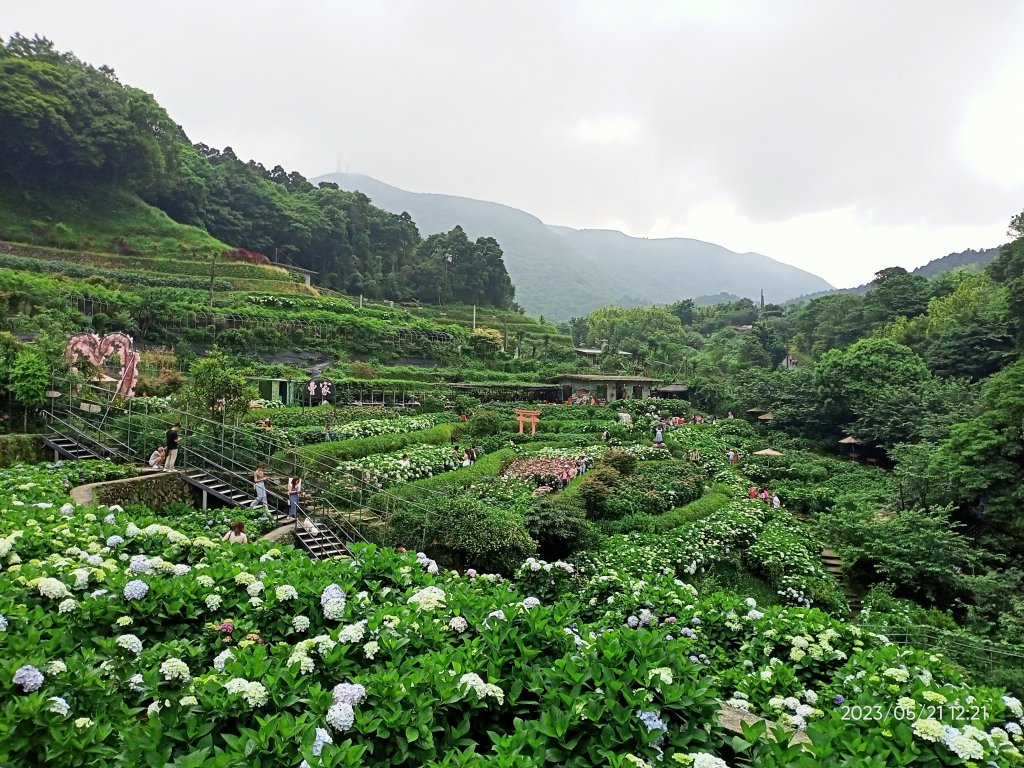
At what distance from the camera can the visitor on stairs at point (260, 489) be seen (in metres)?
10.7

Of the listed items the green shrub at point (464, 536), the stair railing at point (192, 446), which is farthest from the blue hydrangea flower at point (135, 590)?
the stair railing at point (192, 446)

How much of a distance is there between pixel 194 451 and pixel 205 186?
4984 cm

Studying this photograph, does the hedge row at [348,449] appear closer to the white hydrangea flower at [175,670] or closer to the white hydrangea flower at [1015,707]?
the white hydrangea flower at [175,670]

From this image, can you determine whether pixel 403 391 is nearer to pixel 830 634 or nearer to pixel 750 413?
pixel 750 413

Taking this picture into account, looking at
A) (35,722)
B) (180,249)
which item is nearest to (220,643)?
(35,722)

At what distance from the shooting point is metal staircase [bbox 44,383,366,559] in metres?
10.6

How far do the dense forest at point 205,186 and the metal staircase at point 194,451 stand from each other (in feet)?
130

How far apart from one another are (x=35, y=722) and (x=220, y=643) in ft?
3.52

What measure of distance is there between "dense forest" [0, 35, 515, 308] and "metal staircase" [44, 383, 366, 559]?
3971 cm

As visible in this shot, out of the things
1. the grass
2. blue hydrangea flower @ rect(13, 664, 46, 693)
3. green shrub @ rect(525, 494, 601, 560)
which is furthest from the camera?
the grass

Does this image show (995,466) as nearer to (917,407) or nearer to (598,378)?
(917,407)

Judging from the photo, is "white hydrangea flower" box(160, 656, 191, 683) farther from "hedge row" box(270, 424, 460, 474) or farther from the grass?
the grass

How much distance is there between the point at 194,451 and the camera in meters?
11.7

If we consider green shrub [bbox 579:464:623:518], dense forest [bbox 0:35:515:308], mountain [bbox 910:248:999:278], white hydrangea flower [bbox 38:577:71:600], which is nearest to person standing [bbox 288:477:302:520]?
green shrub [bbox 579:464:623:518]
